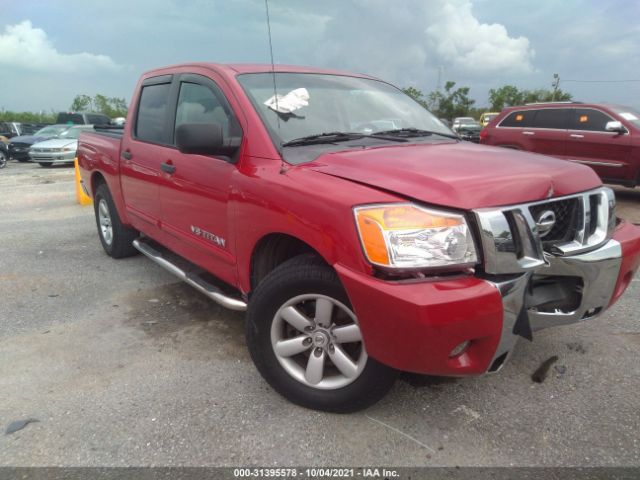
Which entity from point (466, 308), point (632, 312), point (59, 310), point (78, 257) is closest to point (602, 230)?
point (466, 308)

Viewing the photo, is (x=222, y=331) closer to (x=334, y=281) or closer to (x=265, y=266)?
(x=265, y=266)

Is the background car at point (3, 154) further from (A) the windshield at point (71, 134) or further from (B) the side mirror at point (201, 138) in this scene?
(B) the side mirror at point (201, 138)

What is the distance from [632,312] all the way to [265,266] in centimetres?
287

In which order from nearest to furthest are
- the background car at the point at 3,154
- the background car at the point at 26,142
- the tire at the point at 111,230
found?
the tire at the point at 111,230 < the background car at the point at 3,154 < the background car at the point at 26,142

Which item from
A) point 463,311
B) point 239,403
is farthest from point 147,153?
point 463,311

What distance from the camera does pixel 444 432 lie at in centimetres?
225

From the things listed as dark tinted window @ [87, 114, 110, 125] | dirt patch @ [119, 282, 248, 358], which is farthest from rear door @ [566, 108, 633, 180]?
dark tinted window @ [87, 114, 110, 125]

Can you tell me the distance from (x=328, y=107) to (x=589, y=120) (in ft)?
24.2

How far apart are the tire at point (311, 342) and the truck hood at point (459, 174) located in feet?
1.60

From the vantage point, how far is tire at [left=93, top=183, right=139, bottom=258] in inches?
189

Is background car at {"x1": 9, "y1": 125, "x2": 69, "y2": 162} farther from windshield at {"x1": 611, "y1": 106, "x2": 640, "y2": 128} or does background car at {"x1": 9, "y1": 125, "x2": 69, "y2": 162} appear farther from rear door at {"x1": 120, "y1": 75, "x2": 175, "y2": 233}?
windshield at {"x1": 611, "y1": 106, "x2": 640, "y2": 128}

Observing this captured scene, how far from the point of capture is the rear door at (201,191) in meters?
2.80

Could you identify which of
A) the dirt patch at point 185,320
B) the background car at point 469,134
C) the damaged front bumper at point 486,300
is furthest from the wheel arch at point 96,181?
the damaged front bumper at point 486,300

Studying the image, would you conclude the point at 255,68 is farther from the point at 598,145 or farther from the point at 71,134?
the point at 71,134
